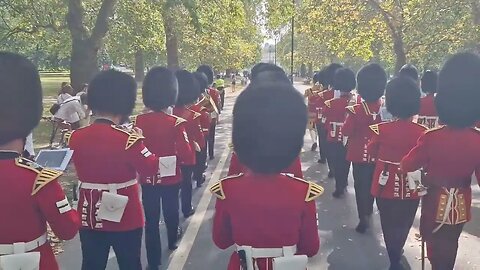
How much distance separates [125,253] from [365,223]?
3731mm

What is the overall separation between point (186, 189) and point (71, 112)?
6182 mm

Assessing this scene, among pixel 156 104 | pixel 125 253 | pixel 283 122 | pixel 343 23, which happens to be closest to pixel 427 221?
pixel 283 122

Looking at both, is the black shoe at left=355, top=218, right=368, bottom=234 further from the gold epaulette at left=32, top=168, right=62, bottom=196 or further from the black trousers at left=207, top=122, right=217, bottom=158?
the black trousers at left=207, top=122, right=217, bottom=158

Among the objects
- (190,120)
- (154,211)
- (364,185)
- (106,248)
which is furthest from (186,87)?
(106,248)

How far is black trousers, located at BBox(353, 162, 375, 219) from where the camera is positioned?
6.62 m

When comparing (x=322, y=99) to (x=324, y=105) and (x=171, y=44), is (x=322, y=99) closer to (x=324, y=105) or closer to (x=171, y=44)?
(x=324, y=105)

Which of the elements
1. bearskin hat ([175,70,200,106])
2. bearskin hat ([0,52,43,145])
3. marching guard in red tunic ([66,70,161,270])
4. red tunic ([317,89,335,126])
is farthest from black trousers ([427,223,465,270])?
red tunic ([317,89,335,126])

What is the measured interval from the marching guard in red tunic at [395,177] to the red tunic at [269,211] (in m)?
2.18

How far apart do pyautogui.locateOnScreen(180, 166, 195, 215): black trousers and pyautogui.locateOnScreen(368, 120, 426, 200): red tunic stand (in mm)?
2500

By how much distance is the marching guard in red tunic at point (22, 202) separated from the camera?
283cm

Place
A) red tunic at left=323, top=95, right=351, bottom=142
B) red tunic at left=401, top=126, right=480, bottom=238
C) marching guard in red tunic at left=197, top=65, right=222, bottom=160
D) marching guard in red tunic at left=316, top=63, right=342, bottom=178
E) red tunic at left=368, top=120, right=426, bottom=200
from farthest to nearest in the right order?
1. marching guard in red tunic at left=197, top=65, right=222, bottom=160
2. marching guard in red tunic at left=316, top=63, right=342, bottom=178
3. red tunic at left=323, top=95, right=351, bottom=142
4. red tunic at left=368, top=120, right=426, bottom=200
5. red tunic at left=401, top=126, right=480, bottom=238

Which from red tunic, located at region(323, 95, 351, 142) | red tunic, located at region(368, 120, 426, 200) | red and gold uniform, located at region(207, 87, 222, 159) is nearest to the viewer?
red tunic, located at region(368, 120, 426, 200)

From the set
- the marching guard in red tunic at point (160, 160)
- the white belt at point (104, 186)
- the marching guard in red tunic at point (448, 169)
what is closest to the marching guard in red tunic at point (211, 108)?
the marching guard in red tunic at point (160, 160)

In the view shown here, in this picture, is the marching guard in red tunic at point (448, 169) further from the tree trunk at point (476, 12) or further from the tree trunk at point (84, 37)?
the tree trunk at point (84, 37)
